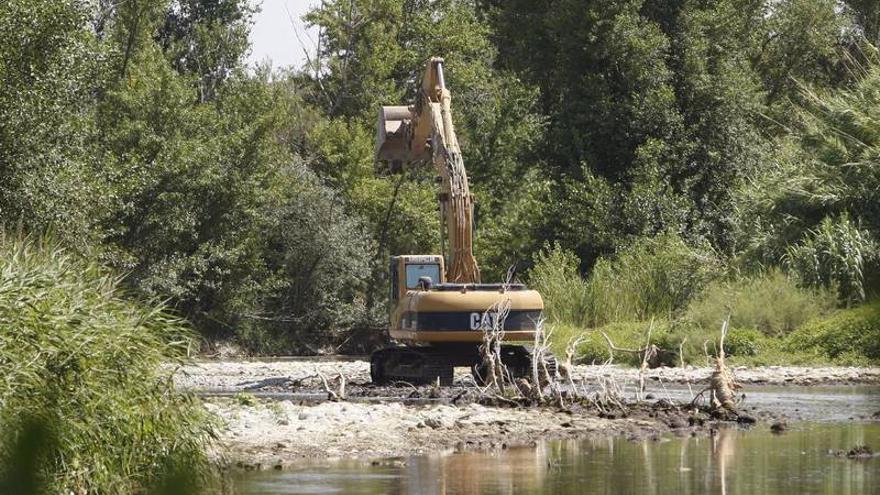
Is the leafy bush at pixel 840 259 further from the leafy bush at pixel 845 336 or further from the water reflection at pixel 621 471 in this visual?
Result: the water reflection at pixel 621 471

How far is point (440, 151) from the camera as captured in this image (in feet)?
84.7

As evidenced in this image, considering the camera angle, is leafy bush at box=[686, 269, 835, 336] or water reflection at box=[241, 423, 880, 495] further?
leafy bush at box=[686, 269, 835, 336]

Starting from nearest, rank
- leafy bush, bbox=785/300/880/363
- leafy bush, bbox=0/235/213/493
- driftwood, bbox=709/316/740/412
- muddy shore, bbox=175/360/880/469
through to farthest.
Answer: leafy bush, bbox=0/235/213/493, muddy shore, bbox=175/360/880/469, driftwood, bbox=709/316/740/412, leafy bush, bbox=785/300/880/363

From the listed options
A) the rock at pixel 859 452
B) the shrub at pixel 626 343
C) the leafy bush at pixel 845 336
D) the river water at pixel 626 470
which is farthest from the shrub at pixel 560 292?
the rock at pixel 859 452

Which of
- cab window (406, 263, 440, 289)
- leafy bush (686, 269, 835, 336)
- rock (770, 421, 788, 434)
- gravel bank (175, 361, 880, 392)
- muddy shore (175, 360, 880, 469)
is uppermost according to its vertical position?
cab window (406, 263, 440, 289)

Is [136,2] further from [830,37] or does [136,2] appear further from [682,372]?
[682,372]

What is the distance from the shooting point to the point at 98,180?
34.7 meters

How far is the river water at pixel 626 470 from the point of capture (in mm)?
12539

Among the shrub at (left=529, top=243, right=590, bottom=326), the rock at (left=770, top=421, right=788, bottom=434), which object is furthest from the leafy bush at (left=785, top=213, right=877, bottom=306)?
the rock at (left=770, top=421, right=788, bottom=434)

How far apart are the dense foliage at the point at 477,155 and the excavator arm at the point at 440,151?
593cm

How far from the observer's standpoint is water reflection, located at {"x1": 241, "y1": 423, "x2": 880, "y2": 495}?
493 inches

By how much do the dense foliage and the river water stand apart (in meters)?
13.9

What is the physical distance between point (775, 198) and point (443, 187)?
12370 mm

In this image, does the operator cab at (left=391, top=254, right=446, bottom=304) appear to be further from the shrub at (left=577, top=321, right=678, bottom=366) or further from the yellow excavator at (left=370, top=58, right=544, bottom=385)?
the shrub at (left=577, top=321, right=678, bottom=366)
